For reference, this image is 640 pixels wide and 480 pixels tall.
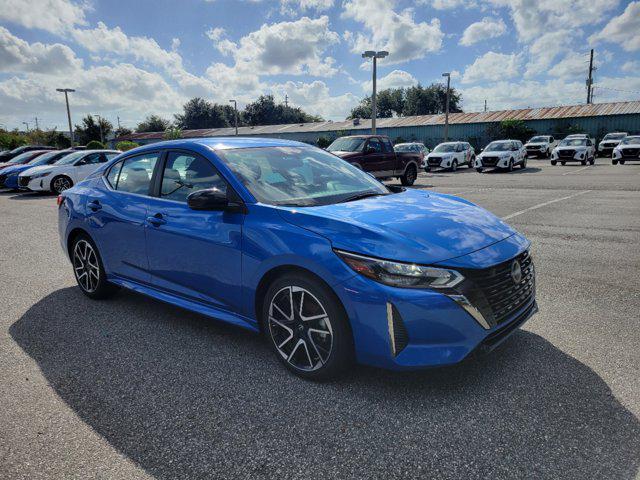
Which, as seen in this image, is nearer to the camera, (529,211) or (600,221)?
(600,221)

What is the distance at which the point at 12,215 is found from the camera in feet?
38.6

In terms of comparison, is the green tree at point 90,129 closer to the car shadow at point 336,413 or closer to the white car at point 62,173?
the white car at point 62,173

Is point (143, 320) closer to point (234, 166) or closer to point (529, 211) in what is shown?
point (234, 166)

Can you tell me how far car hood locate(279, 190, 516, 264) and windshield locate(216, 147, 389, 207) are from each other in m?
0.23

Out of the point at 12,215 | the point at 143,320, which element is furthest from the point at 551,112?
the point at 143,320

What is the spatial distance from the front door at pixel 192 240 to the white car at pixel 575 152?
92.3 ft

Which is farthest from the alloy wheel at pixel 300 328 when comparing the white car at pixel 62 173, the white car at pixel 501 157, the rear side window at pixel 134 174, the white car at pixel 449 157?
the white car at pixel 449 157

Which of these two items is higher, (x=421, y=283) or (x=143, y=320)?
(x=421, y=283)

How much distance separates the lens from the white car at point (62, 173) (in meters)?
16.1

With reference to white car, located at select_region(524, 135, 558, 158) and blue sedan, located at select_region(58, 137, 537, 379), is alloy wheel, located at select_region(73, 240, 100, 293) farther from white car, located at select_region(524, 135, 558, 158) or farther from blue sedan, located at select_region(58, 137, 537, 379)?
white car, located at select_region(524, 135, 558, 158)

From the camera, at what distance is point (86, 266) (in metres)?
4.93

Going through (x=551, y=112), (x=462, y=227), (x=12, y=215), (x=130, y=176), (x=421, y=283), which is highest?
(x=551, y=112)

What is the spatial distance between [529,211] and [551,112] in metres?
42.5

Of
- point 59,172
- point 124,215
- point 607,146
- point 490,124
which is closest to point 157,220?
point 124,215
